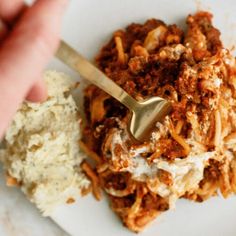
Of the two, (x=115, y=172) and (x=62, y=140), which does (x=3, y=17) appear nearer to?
(x=62, y=140)

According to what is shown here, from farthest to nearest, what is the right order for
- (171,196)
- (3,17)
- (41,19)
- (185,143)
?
(171,196) → (185,143) → (3,17) → (41,19)

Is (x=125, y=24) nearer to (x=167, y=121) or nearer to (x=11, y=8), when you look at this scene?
(x=167, y=121)

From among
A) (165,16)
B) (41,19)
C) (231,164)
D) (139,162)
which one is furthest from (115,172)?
(41,19)

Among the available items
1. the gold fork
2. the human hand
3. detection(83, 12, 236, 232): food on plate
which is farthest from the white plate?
the human hand

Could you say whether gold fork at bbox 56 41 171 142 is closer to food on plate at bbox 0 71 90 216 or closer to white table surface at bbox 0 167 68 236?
food on plate at bbox 0 71 90 216

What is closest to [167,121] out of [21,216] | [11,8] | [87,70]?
[87,70]

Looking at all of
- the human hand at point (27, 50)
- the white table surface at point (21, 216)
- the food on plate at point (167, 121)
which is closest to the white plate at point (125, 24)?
the food on plate at point (167, 121)

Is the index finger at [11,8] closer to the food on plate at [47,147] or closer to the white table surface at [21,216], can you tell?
the food on plate at [47,147]
